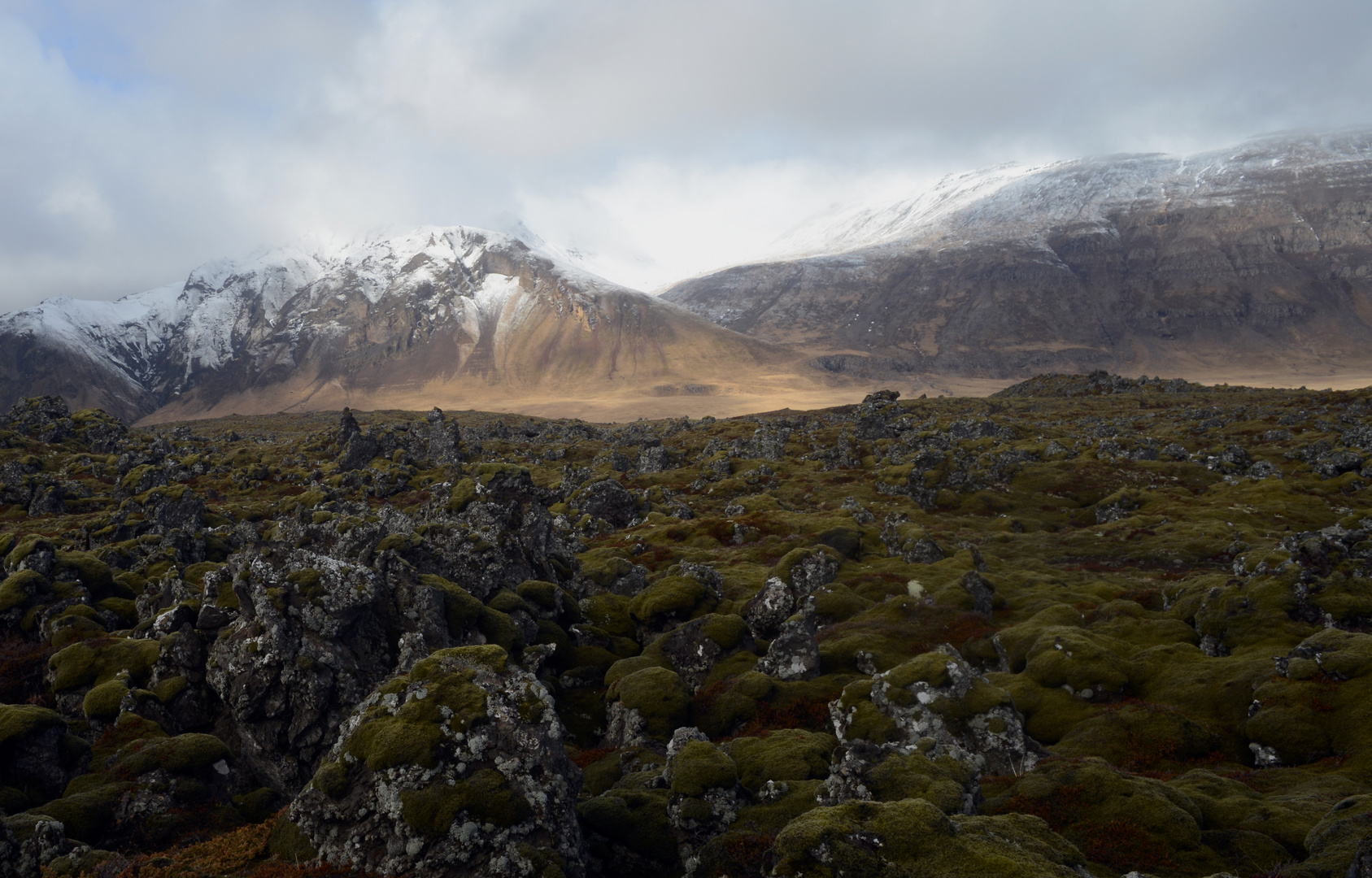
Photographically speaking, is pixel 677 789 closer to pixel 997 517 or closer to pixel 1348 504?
pixel 997 517

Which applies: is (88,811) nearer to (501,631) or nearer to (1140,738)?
(501,631)

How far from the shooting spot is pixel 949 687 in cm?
2156

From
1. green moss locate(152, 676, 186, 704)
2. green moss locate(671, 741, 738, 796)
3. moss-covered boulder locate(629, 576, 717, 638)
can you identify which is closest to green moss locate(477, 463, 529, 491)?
moss-covered boulder locate(629, 576, 717, 638)

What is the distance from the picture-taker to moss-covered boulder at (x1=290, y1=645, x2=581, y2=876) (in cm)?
1423

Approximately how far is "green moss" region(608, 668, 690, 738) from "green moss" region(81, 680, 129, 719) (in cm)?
1660

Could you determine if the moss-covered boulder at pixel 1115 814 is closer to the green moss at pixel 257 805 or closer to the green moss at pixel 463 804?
the green moss at pixel 463 804

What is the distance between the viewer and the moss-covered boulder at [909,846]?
11.2 m

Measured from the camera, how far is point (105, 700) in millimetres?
22719

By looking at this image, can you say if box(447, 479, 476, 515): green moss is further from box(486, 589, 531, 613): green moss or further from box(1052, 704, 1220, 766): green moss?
box(1052, 704, 1220, 766): green moss

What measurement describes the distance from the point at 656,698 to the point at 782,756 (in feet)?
20.8

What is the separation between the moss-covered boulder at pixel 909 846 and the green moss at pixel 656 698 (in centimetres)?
1215

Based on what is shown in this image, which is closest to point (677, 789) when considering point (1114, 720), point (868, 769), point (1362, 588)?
point (868, 769)

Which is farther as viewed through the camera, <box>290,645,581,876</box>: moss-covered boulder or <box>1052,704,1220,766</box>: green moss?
<box>1052,704,1220,766</box>: green moss

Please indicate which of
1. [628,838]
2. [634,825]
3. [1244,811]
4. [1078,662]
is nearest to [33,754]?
[628,838]
